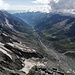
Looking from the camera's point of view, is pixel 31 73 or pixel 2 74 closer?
pixel 2 74

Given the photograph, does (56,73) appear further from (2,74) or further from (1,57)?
(1,57)

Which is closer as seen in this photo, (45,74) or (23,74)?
(45,74)

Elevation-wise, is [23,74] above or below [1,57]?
below

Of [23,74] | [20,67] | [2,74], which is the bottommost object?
[2,74]

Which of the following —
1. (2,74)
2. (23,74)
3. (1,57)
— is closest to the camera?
(2,74)

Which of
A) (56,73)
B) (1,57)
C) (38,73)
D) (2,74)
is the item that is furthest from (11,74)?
(1,57)

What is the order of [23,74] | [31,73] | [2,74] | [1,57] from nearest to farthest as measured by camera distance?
[2,74] → [31,73] → [23,74] → [1,57]

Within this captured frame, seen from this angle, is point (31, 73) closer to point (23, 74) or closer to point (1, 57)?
point (23, 74)

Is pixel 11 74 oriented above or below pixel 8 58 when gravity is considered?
below

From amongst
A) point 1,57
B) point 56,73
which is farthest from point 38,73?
point 1,57
